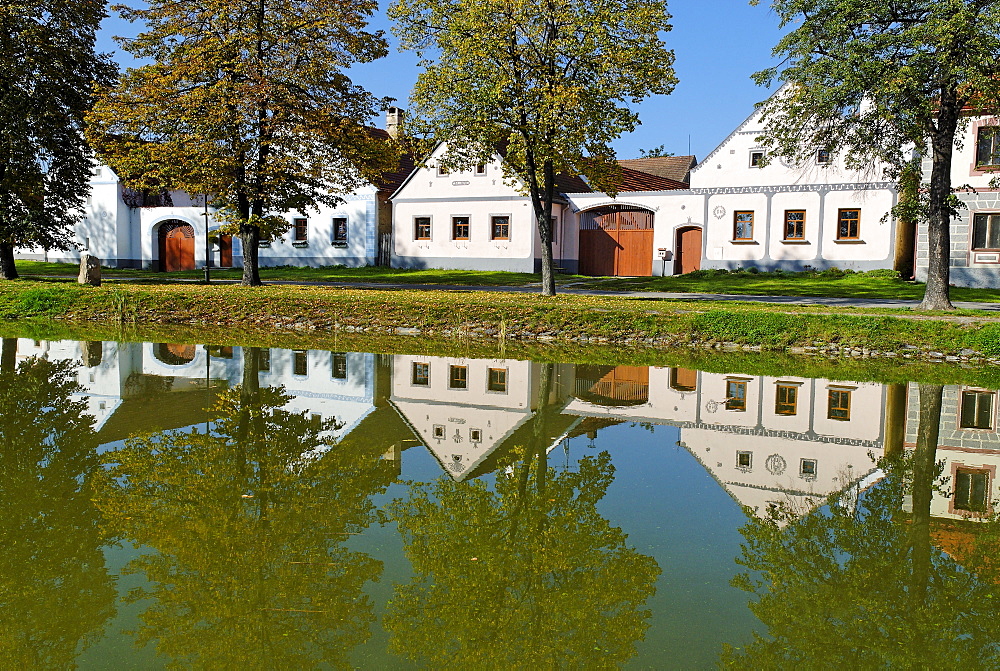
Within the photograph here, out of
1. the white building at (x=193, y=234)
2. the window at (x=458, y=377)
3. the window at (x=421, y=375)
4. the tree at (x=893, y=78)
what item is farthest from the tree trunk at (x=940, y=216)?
the white building at (x=193, y=234)

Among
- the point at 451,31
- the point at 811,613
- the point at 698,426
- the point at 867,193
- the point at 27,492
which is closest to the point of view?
the point at 811,613

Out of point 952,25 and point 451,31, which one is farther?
point 451,31

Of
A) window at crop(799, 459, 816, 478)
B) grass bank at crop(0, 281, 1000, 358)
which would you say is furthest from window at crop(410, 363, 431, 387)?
window at crop(799, 459, 816, 478)

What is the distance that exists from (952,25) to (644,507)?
1440 cm

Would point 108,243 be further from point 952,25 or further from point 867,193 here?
point 952,25

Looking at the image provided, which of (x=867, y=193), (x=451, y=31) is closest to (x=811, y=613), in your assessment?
(x=451, y=31)

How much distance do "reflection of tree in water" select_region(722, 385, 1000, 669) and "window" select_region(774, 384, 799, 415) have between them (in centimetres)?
348

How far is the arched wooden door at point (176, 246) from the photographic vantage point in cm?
3928

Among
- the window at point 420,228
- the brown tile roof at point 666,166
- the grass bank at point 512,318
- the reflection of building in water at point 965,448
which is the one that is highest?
the brown tile roof at point 666,166

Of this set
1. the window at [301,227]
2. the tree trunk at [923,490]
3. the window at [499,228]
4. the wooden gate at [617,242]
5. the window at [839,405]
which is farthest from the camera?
the window at [301,227]

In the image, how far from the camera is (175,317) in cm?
1923

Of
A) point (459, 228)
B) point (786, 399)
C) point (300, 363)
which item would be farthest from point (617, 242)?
point (786, 399)

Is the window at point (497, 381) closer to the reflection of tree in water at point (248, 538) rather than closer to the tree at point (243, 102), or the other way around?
the reflection of tree in water at point (248, 538)

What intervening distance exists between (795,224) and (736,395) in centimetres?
2274
